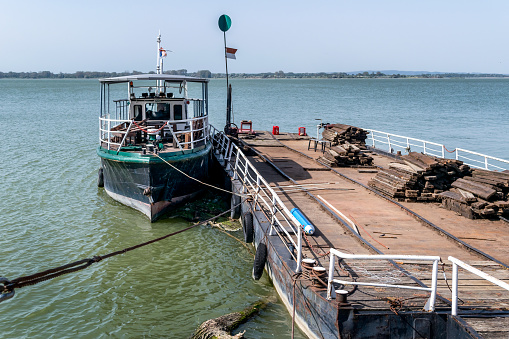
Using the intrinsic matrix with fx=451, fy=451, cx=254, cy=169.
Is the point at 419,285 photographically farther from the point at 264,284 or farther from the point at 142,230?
the point at 142,230

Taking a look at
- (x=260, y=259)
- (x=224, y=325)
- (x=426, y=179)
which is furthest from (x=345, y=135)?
(x=224, y=325)

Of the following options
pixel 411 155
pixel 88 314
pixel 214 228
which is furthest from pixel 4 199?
pixel 411 155

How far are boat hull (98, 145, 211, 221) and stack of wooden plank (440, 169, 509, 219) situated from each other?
9.71 meters

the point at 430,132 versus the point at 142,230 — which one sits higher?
the point at 430,132

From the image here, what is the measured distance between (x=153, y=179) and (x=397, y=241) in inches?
372

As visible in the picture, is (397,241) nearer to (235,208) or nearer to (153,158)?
(235,208)

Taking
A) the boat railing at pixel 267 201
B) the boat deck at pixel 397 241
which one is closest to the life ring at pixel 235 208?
the boat railing at pixel 267 201

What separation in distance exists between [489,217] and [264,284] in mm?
7023

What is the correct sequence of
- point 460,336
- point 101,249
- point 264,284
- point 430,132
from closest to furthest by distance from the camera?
point 460,336 < point 264,284 < point 101,249 < point 430,132

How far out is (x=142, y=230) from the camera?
17.5 meters

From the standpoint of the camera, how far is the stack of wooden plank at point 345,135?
2489cm

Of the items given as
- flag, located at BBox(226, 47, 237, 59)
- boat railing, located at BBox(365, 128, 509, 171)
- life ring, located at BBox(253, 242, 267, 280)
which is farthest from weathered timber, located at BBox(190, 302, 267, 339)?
flag, located at BBox(226, 47, 237, 59)

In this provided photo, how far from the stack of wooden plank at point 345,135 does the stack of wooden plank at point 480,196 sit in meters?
10.4

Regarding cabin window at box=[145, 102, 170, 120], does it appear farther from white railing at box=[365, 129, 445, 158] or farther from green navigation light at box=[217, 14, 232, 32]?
white railing at box=[365, 129, 445, 158]
